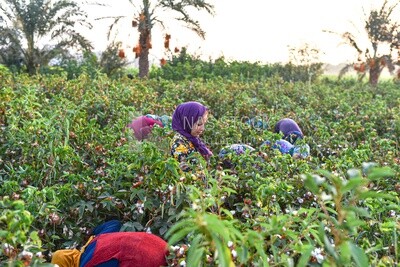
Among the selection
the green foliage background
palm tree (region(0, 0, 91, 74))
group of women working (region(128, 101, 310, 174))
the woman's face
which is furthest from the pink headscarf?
palm tree (region(0, 0, 91, 74))

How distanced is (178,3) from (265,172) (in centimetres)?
1157

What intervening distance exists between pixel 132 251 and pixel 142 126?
2.69 metres

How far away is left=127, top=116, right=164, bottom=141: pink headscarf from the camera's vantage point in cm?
484

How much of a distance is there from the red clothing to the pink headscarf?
2.29 metres

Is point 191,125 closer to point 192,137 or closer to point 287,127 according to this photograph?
point 192,137

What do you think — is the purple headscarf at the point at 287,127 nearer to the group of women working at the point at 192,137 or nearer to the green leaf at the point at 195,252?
the group of women working at the point at 192,137

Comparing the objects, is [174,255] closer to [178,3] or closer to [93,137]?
[93,137]

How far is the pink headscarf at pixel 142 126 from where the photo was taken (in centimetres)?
484

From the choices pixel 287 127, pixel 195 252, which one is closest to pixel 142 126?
pixel 287 127

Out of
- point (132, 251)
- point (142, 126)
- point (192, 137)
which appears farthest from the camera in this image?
point (142, 126)

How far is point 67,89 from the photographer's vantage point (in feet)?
22.6

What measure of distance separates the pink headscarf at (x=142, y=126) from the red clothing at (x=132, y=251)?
2.29 metres

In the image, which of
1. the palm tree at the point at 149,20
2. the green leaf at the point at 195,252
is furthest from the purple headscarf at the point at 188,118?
the palm tree at the point at 149,20

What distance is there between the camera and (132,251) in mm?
2439
